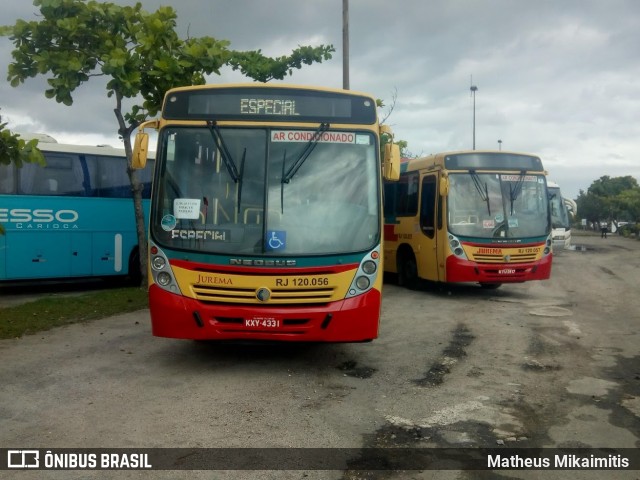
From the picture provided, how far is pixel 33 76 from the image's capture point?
13.9 m

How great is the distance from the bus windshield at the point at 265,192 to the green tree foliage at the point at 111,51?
21.0 ft

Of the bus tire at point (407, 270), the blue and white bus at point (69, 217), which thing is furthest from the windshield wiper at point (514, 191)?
the blue and white bus at point (69, 217)

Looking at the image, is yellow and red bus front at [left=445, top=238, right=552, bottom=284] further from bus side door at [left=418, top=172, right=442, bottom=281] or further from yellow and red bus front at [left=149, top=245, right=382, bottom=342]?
yellow and red bus front at [left=149, top=245, right=382, bottom=342]

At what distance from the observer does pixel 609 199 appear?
72.6 m

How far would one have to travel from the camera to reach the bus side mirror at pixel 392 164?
854cm

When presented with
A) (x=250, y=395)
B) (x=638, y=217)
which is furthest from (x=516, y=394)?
(x=638, y=217)

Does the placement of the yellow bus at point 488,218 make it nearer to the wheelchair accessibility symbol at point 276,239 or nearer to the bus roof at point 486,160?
the bus roof at point 486,160

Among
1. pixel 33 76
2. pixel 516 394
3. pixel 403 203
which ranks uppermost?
pixel 33 76

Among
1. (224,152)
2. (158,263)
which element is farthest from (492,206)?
(158,263)

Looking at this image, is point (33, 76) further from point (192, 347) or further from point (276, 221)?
point (276, 221)

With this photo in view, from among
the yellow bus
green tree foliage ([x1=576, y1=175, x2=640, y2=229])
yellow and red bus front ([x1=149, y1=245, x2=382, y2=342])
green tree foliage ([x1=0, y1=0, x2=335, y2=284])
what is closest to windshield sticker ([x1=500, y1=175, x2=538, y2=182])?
the yellow bus

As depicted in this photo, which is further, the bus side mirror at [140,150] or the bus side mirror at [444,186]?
the bus side mirror at [444,186]

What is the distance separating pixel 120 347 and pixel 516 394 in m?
5.13

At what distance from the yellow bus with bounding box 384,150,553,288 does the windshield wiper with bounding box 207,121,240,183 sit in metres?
7.13
